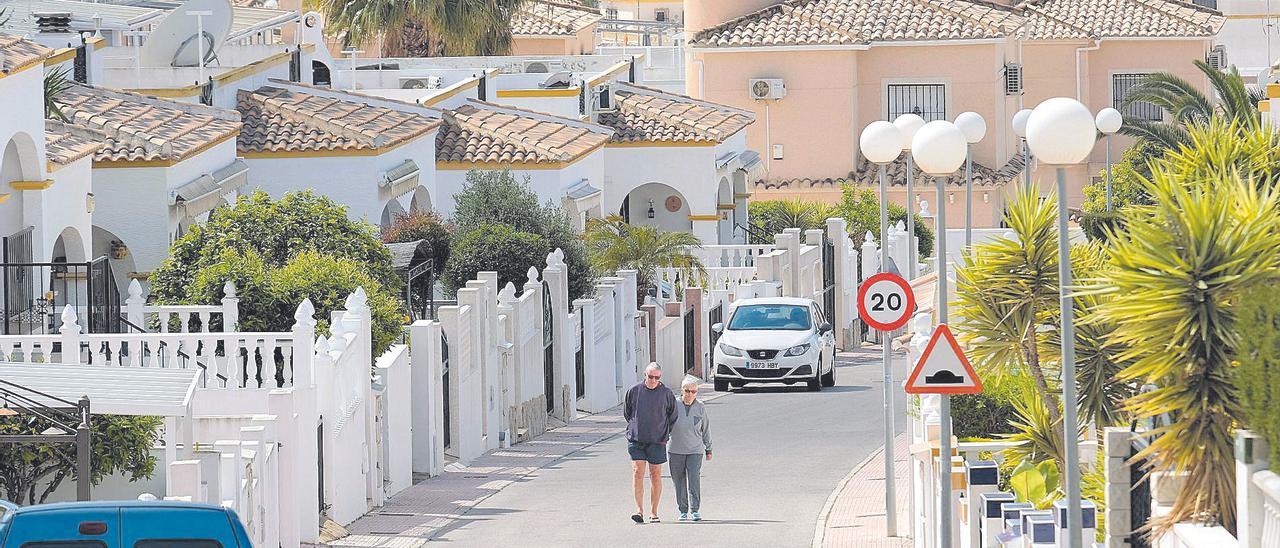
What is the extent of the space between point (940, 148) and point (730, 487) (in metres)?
8.14

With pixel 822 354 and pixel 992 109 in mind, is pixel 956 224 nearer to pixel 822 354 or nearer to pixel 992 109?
pixel 992 109

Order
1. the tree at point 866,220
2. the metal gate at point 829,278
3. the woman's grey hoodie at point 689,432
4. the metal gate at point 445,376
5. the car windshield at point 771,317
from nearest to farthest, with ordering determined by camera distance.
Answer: the woman's grey hoodie at point 689,432 < the metal gate at point 445,376 < the car windshield at point 771,317 < the metal gate at point 829,278 < the tree at point 866,220

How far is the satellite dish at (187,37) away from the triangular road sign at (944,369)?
23560mm

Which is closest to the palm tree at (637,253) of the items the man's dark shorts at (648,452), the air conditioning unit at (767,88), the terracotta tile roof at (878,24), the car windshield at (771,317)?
the car windshield at (771,317)

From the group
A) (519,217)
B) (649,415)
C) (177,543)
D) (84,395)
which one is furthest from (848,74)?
(177,543)

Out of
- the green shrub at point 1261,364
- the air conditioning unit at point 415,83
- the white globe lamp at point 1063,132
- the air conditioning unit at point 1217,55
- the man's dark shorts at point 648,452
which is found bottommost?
the man's dark shorts at point 648,452

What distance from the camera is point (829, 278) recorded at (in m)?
42.3

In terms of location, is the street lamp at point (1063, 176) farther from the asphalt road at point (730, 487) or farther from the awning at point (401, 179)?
the awning at point (401, 179)

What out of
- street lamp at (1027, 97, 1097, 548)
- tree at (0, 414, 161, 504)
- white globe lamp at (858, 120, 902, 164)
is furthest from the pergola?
white globe lamp at (858, 120, 902, 164)

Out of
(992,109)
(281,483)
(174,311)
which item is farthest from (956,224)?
(281,483)

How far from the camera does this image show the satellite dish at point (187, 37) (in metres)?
34.9

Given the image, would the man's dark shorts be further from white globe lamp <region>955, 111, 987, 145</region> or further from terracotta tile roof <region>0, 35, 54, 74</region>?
terracotta tile roof <region>0, 35, 54, 74</region>

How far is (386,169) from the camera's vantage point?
3447cm

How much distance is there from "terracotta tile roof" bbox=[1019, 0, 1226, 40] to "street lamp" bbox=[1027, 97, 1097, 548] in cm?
5003
